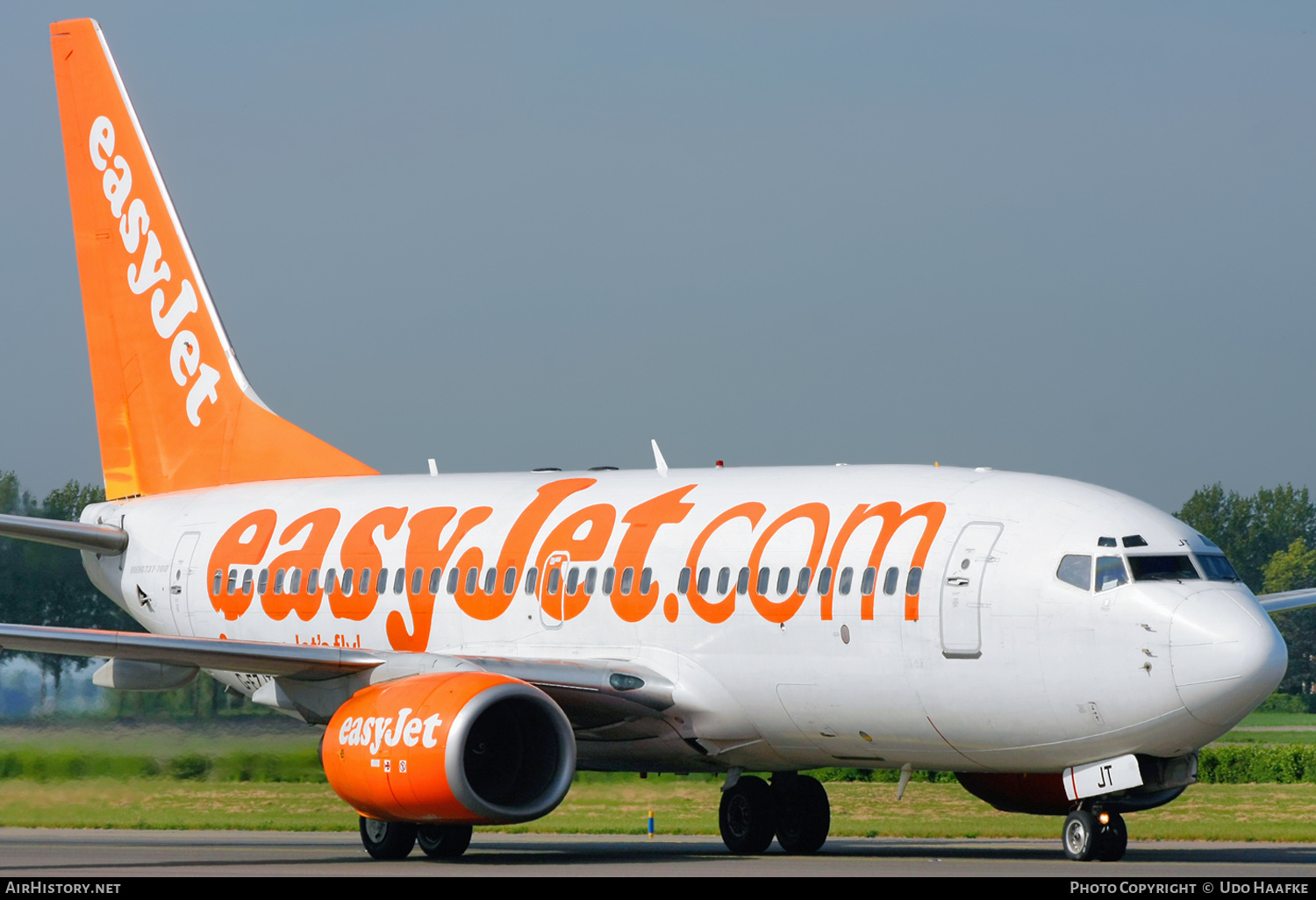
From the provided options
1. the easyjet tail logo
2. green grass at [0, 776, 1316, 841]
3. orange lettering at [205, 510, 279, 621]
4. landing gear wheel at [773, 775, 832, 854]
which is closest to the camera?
landing gear wheel at [773, 775, 832, 854]

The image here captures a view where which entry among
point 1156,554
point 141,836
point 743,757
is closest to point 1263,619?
point 1156,554

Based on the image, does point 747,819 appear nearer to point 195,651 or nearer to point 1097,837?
point 1097,837

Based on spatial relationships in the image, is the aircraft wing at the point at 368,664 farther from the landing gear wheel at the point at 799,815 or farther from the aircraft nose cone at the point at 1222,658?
the aircraft nose cone at the point at 1222,658

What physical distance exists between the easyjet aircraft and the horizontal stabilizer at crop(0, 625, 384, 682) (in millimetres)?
38

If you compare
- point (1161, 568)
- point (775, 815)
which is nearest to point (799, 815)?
point (775, 815)

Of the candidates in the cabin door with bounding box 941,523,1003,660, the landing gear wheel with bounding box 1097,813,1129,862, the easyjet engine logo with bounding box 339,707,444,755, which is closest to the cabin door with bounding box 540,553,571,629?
the easyjet engine logo with bounding box 339,707,444,755

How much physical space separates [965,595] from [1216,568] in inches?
89.3

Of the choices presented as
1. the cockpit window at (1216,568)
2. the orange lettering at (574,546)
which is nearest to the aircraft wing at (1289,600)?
the cockpit window at (1216,568)

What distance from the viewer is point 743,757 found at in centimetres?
2009

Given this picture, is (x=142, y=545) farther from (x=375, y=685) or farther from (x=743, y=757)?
(x=743, y=757)

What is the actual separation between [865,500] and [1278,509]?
95362 millimetres

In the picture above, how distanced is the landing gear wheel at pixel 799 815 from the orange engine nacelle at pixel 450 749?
3.83m

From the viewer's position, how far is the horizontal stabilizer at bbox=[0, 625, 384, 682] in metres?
18.8

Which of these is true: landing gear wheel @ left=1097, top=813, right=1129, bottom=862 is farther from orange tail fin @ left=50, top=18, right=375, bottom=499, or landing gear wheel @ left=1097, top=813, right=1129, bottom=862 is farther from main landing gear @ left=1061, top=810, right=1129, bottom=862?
orange tail fin @ left=50, top=18, right=375, bottom=499
